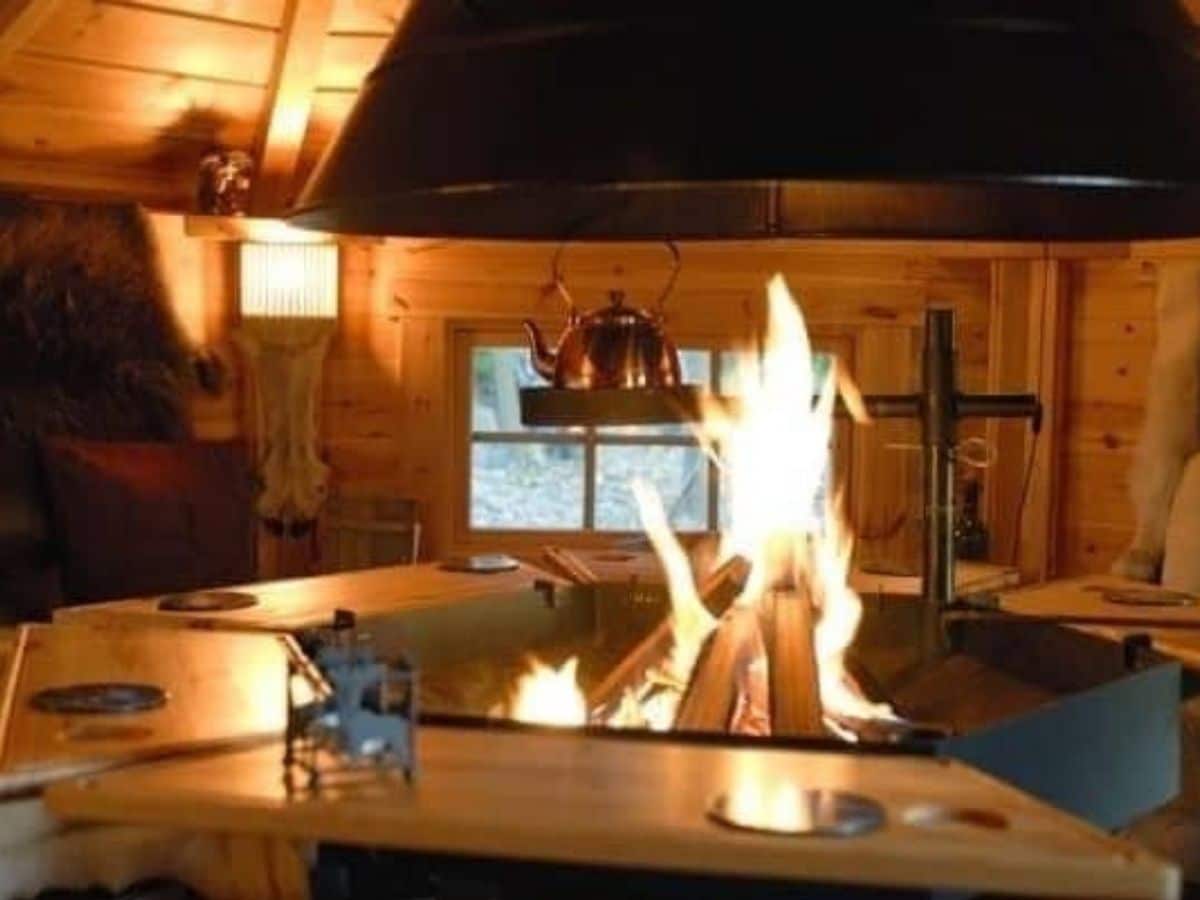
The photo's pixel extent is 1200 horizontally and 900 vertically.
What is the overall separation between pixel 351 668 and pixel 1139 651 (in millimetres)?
1130

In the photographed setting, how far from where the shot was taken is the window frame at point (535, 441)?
4355 mm

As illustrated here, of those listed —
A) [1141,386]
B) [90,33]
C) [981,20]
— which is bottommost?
[1141,386]

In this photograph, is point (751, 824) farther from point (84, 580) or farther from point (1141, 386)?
point (1141, 386)

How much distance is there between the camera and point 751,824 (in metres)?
1.38

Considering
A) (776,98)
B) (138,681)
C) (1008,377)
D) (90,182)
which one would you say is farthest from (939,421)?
(90,182)

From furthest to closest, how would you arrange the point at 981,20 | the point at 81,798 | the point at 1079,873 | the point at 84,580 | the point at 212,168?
1. the point at 212,168
2. the point at 84,580
3. the point at 981,20
4. the point at 81,798
5. the point at 1079,873

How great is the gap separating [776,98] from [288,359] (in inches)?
105

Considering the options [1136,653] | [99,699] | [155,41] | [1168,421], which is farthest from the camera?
[155,41]

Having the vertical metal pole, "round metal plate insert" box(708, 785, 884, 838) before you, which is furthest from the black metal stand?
"round metal plate insert" box(708, 785, 884, 838)

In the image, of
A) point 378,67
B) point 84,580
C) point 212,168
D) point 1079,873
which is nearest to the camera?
point 1079,873

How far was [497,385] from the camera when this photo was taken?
4457 millimetres

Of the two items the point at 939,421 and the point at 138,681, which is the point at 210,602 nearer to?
Result: the point at 138,681

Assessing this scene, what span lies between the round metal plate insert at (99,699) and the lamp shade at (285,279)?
7.31ft

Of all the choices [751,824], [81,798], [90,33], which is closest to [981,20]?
[751,824]
